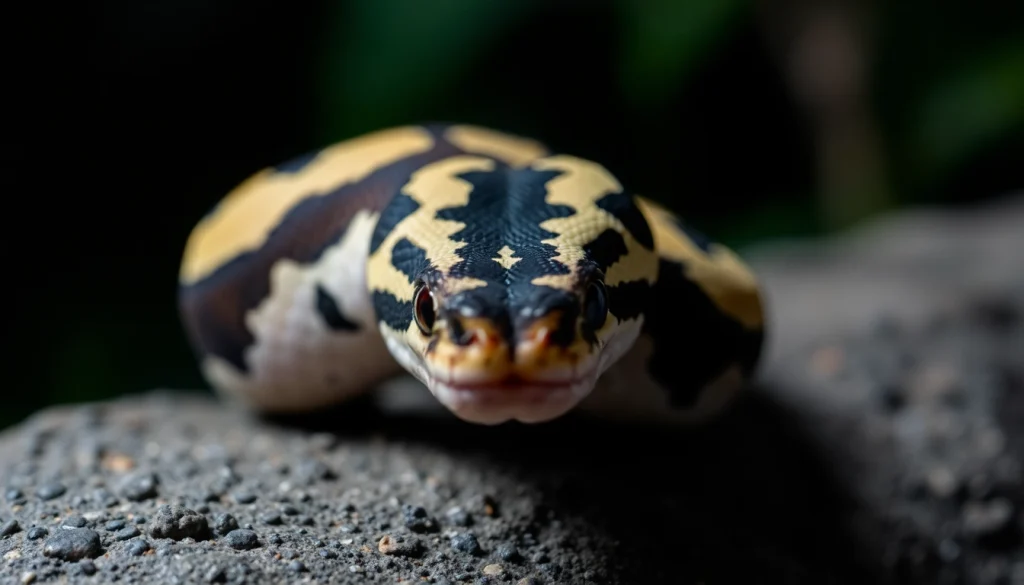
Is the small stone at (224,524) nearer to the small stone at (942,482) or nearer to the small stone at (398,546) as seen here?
the small stone at (398,546)

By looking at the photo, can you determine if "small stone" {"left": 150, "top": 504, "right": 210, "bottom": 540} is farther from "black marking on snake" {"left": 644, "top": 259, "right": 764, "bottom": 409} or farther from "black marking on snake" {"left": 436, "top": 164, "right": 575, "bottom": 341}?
"black marking on snake" {"left": 644, "top": 259, "right": 764, "bottom": 409}

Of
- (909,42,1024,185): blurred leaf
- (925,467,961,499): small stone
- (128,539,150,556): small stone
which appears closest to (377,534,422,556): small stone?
(128,539,150,556): small stone

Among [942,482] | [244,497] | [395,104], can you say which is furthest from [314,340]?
[395,104]

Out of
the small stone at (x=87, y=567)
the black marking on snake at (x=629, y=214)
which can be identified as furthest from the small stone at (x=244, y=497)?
the black marking on snake at (x=629, y=214)

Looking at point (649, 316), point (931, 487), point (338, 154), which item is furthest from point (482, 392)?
point (931, 487)

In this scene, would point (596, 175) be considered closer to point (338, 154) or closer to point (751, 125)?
point (338, 154)

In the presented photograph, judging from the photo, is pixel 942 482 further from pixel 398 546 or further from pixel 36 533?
pixel 36 533
